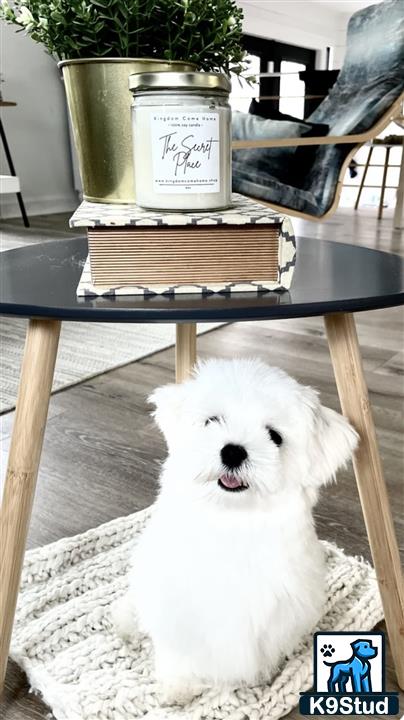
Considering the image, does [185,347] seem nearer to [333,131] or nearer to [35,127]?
[333,131]

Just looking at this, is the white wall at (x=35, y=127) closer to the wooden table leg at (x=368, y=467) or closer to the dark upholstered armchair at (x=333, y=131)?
the dark upholstered armchair at (x=333, y=131)

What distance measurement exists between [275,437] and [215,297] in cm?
14

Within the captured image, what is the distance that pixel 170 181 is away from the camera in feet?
→ 1.98

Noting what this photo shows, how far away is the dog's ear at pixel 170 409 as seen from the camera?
623 millimetres

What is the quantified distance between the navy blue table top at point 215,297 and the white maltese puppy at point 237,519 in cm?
8

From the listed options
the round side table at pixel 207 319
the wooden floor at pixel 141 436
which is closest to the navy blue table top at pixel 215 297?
the round side table at pixel 207 319

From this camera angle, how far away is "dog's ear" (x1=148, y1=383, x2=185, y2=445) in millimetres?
623

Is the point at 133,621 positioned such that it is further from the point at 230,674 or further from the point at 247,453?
the point at 247,453

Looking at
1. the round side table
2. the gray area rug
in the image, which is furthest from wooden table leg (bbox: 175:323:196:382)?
the gray area rug

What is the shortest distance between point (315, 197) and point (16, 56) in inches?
119

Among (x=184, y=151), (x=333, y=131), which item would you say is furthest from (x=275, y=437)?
(x=333, y=131)

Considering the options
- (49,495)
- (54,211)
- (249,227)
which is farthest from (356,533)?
(54,211)

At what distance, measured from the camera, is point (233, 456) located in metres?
0.56

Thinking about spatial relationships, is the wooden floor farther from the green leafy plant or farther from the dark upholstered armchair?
the green leafy plant
